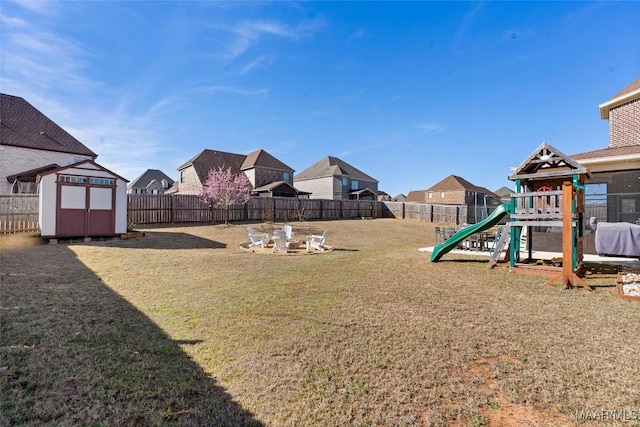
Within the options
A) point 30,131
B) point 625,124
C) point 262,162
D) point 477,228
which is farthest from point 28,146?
point 625,124

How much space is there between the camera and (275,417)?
7.98 feet

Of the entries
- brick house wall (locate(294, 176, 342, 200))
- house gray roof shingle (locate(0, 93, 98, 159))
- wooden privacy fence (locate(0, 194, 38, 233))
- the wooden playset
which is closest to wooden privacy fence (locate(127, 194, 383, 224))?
wooden privacy fence (locate(0, 194, 38, 233))

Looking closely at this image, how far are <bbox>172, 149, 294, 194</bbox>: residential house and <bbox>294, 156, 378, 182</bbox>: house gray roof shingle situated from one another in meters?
7.70

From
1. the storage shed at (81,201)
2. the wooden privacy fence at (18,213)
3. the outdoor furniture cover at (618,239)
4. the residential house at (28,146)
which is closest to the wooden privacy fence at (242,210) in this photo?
the wooden privacy fence at (18,213)

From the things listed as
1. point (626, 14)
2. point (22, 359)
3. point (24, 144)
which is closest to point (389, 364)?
point (22, 359)

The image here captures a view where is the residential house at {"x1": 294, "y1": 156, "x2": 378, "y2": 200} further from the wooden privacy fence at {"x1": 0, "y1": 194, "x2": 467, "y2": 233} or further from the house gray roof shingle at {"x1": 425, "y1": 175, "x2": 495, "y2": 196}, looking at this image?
the house gray roof shingle at {"x1": 425, "y1": 175, "x2": 495, "y2": 196}

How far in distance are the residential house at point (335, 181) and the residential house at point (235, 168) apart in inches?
284

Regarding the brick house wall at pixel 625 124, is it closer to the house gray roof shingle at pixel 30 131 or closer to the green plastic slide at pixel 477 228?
the green plastic slide at pixel 477 228

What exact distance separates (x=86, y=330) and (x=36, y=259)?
716cm

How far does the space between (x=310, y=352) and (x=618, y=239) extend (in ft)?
39.4

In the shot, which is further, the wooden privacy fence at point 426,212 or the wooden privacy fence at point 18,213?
the wooden privacy fence at point 426,212

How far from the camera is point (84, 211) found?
13.5m

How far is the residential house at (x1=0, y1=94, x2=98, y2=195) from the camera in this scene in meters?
20.8

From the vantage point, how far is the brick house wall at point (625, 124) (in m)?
12.8
